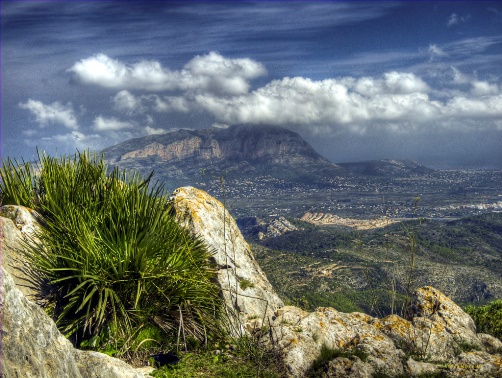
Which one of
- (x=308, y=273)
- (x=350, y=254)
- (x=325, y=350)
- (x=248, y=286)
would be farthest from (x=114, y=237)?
(x=350, y=254)

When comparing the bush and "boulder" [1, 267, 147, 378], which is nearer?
"boulder" [1, 267, 147, 378]

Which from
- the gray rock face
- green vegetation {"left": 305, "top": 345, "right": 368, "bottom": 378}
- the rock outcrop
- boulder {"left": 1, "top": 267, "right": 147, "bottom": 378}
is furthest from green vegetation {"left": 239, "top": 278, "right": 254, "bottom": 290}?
boulder {"left": 1, "top": 267, "right": 147, "bottom": 378}

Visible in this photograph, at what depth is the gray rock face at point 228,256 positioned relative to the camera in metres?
9.34

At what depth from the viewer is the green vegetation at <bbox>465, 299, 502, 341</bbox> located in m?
12.0

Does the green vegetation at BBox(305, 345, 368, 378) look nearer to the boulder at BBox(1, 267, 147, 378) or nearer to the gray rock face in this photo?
the gray rock face

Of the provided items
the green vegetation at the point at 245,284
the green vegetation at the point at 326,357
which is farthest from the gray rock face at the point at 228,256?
the green vegetation at the point at 326,357

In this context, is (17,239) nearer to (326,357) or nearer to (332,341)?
(326,357)

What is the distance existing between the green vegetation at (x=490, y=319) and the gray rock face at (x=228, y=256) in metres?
6.55

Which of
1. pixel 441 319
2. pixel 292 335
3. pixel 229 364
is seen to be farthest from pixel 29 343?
pixel 441 319

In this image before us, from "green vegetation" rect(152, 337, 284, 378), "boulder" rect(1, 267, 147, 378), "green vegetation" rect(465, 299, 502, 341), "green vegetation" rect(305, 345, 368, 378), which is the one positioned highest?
"boulder" rect(1, 267, 147, 378)

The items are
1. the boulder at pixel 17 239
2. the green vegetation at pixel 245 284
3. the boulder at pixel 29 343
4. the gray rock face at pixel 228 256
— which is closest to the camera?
the boulder at pixel 29 343

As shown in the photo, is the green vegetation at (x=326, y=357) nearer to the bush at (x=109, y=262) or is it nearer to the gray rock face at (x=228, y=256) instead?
the gray rock face at (x=228, y=256)

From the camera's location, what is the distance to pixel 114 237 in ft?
25.1

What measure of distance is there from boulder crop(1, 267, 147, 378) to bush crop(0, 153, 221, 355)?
210cm
